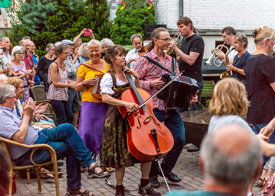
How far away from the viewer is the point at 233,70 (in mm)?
6824

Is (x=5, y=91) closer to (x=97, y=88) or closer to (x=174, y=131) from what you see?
(x=97, y=88)

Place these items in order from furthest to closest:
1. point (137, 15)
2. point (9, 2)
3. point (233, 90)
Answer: point (9, 2), point (137, 15), point (233, 90)

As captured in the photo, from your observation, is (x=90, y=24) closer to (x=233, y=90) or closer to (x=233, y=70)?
(x=233, y=70)

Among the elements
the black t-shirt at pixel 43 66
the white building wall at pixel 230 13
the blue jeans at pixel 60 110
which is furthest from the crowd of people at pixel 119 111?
the white building wall at pixel 230 13

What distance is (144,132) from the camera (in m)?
4.40

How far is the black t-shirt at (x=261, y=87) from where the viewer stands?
4.66 metres

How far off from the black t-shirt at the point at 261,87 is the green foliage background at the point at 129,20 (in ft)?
26.7

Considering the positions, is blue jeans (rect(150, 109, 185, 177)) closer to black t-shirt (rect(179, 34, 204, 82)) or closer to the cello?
the cello

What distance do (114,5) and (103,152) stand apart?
32.4 ft

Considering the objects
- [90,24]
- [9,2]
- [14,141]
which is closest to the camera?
[14,141]

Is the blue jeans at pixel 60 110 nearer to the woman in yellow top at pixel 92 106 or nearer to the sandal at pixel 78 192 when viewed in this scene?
the woman in yellow top at pixel 92 106

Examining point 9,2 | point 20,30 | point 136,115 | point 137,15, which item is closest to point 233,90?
point 136,115

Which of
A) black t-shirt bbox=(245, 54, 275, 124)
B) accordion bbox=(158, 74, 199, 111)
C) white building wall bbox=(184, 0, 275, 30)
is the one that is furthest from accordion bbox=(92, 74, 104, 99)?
white building wall bbox=(184, 0, 275, 30)

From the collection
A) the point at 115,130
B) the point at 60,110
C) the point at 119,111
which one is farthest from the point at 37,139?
the point at 60,110
